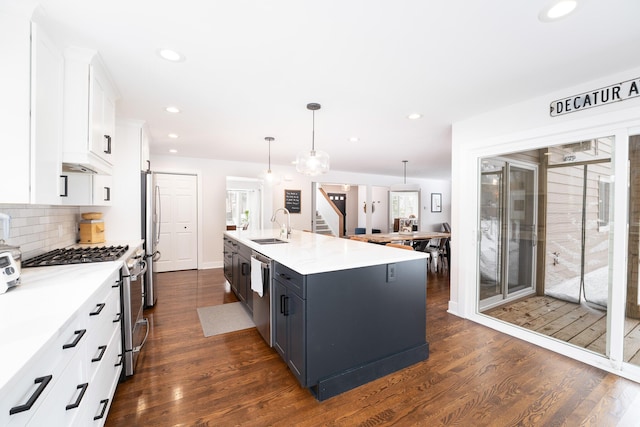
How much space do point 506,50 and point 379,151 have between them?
3.26 metres

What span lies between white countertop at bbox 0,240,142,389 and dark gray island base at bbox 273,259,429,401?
115cm

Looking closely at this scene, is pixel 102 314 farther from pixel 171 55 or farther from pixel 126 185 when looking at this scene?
pixel 126 185

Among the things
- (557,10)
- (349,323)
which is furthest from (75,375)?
(557,10)

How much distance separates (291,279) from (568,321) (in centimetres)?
282

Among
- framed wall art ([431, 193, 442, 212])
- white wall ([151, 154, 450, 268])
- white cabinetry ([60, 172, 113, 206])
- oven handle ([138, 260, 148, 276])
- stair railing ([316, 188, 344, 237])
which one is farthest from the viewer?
framed wall art ([431, 193, 442, 212])

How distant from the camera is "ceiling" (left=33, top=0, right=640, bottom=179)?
4.95 ft

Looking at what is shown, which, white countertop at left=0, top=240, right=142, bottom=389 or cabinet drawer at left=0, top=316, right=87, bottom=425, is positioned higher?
white countertop at left=0, top=240, right=142, bottom=389

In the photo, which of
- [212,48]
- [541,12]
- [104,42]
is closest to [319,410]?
[212,48]

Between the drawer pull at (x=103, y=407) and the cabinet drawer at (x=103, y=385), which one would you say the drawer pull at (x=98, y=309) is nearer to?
the cabinet drawer at (x=103, y=385)

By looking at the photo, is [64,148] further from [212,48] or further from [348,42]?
[348,42]

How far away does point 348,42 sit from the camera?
178cm

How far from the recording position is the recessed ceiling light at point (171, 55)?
190 centimetres

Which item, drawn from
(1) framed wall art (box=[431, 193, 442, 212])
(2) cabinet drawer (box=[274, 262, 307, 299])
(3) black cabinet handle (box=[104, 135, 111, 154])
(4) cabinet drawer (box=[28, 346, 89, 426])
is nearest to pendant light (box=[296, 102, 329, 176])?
(2) cabinet drawer (box=[274, 262, 307, 299])

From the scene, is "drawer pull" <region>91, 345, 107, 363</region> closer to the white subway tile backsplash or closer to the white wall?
the white subway tile backsplash
